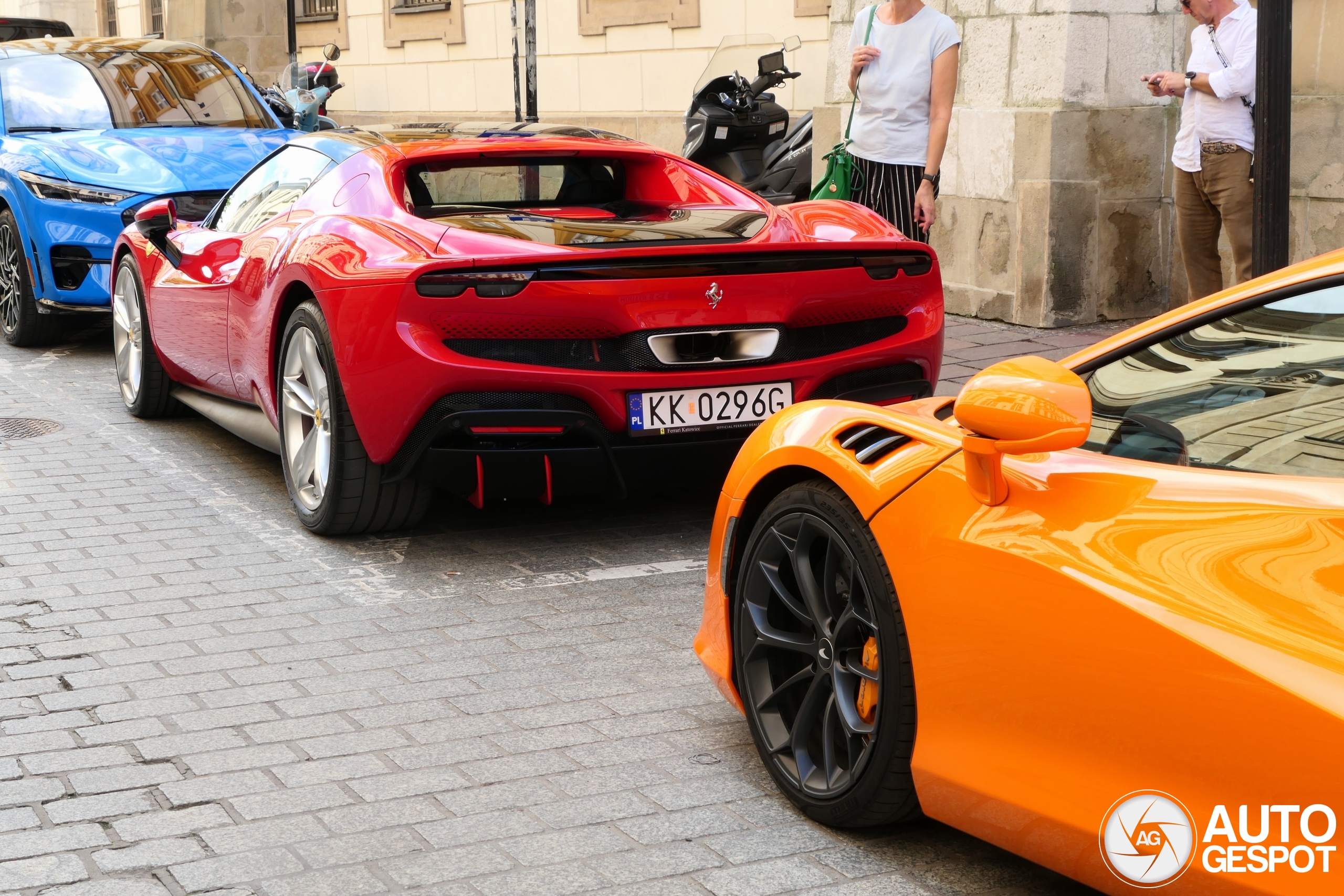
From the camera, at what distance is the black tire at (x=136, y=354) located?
281 inches

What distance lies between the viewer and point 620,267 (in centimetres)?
466

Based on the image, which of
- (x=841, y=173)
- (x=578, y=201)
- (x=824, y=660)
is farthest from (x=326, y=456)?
(x=841, y=173)

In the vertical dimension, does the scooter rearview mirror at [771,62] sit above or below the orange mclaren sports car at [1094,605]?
above

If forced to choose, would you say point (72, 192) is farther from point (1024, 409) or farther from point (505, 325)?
point (1024, 409)

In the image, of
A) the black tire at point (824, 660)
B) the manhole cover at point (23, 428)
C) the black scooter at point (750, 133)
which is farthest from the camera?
the black scooter at point (750, 133)

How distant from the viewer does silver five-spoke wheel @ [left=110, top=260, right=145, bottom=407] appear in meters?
7.23

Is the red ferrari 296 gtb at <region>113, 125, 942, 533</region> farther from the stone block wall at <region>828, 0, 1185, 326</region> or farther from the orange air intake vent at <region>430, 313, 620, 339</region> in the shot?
the stone block wall at <region>828, 0, 1185, 326</region>

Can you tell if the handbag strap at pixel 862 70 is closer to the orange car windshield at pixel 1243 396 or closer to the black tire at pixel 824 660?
the black tire at pixel 824 660

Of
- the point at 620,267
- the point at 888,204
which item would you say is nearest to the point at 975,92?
the point at 888,204

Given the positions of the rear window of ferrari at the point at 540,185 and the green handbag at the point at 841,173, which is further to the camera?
the green handbag at the point at 841,173

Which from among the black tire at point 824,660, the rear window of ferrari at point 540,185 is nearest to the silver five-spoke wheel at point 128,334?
the rear window of ferrari at point 540,185

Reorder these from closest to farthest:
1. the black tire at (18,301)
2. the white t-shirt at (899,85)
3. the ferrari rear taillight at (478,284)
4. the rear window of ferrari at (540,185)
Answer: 1. the ferrari rear taillight at (478,284)
2. the rear window of ferrari at (540,185)
3. the white t-shirt at (899,85)
4. the black tire at (18,301)

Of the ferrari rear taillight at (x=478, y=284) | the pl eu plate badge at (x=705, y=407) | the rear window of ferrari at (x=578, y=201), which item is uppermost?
the rear window of ferrari at (x=578, y=201)

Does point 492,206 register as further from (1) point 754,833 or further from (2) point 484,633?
(1) point 754,833
